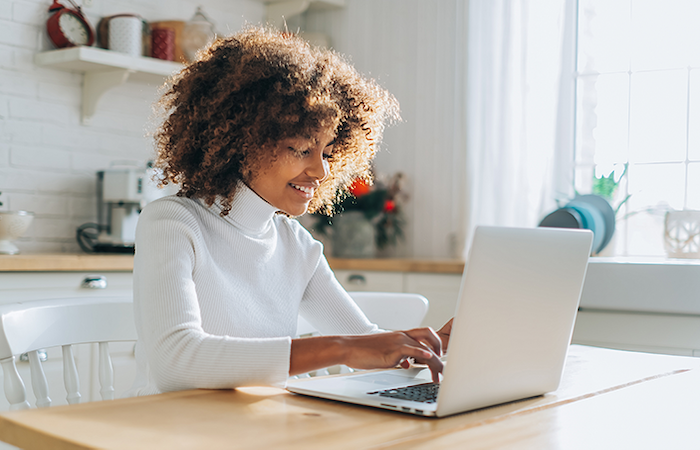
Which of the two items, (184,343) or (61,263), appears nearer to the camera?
(184,343)

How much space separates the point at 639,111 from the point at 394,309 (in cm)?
178

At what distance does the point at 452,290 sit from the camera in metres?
2.60

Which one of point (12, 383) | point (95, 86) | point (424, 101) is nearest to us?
point (12, 383)

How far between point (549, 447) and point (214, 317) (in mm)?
618

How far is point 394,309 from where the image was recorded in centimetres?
154

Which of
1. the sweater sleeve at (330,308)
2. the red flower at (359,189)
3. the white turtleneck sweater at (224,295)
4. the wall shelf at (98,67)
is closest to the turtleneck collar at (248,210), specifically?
the white turtleneck sweater at (224,295)

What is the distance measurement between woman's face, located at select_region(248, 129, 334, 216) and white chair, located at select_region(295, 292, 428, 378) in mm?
363

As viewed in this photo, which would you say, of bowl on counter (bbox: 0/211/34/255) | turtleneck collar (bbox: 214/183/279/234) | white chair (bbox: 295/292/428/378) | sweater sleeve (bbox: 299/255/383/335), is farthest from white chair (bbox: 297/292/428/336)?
bowl on counter (bbox: 0/211/34/255)

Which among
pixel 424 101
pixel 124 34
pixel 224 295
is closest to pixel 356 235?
pixel 424 101

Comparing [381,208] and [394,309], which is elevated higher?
[381,208]

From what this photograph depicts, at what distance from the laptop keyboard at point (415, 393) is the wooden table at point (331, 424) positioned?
0.18 feet

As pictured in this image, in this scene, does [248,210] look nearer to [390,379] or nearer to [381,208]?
[390,379]

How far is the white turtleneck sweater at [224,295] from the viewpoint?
90cm

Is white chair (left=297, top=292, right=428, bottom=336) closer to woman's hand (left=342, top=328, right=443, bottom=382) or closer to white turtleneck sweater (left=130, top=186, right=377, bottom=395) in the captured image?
white turtleneck sweater (left=130, top=186, right=377, bottom=395)
